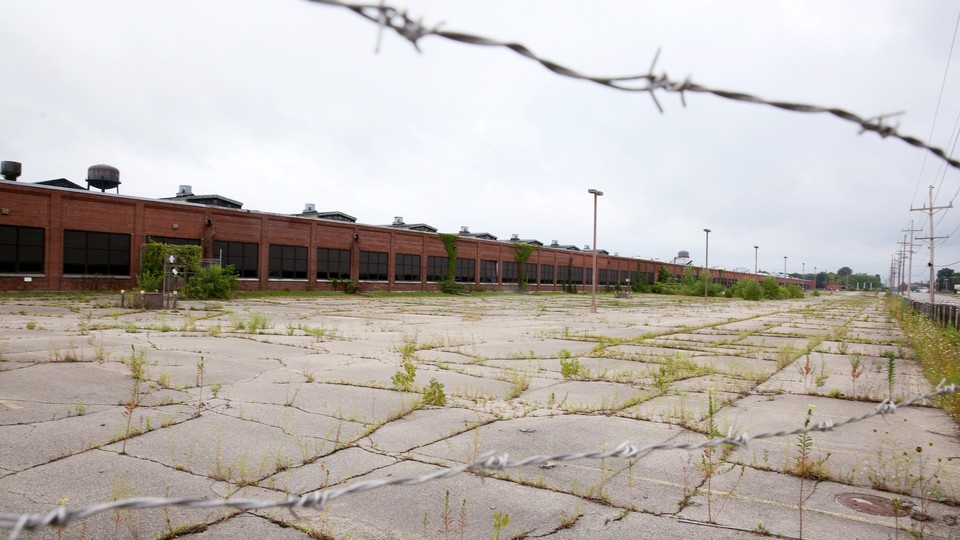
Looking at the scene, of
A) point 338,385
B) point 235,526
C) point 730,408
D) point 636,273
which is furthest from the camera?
point 636,273

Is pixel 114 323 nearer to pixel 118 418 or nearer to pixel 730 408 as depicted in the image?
pixel 118 418

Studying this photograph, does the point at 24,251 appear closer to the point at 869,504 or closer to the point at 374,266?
the point at 374,266

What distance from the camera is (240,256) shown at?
38.1 metres

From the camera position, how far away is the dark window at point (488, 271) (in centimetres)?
5894

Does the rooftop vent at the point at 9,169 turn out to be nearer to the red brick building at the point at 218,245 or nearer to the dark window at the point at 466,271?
the red brick building at the point at 218,245

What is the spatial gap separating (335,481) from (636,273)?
287ft

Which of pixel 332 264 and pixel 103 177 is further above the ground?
pixel 103 177

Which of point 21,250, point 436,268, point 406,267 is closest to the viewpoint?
point 21,250

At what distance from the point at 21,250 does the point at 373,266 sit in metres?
23.4

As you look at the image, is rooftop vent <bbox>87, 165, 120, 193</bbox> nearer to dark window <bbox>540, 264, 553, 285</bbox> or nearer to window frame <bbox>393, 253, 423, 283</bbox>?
window frame <bbox>393, 253, 423, 283</bbox>

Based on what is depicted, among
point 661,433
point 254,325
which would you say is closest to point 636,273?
point 254,325

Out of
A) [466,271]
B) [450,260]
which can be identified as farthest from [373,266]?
[466,271]

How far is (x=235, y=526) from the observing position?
12.0 ft

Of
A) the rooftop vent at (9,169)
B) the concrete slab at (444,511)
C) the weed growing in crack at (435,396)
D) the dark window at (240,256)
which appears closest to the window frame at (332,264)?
the dark window at (240,256)
